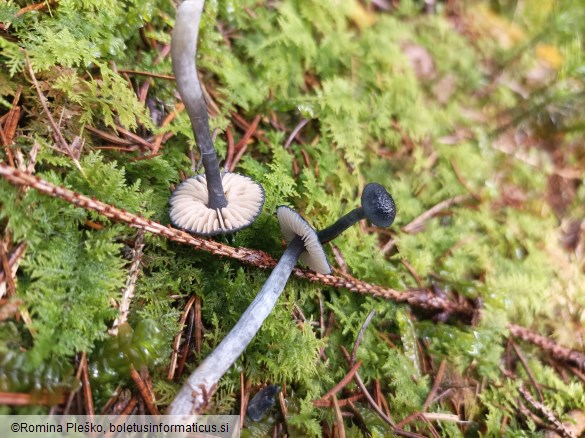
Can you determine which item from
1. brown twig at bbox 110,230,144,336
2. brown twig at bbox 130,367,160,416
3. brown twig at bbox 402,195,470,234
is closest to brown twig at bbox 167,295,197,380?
brown twig at bbox 130,367,160,416

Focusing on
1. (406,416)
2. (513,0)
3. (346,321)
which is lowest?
(406,416)

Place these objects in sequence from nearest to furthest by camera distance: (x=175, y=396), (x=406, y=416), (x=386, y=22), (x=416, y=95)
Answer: (x=175, y=396)
(x=406, y=416)
(x=416, y=95)
(x=386, y=22)

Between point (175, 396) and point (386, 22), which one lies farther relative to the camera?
point (386, 22)

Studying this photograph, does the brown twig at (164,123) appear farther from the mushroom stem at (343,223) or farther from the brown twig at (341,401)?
the brown twig at (341,401)

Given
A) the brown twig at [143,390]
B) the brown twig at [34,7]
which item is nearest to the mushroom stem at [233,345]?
the brown twig at [143,390]

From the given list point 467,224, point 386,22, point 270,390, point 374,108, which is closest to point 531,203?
point 467,224

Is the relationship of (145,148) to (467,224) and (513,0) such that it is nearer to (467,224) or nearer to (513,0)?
(467,224)
